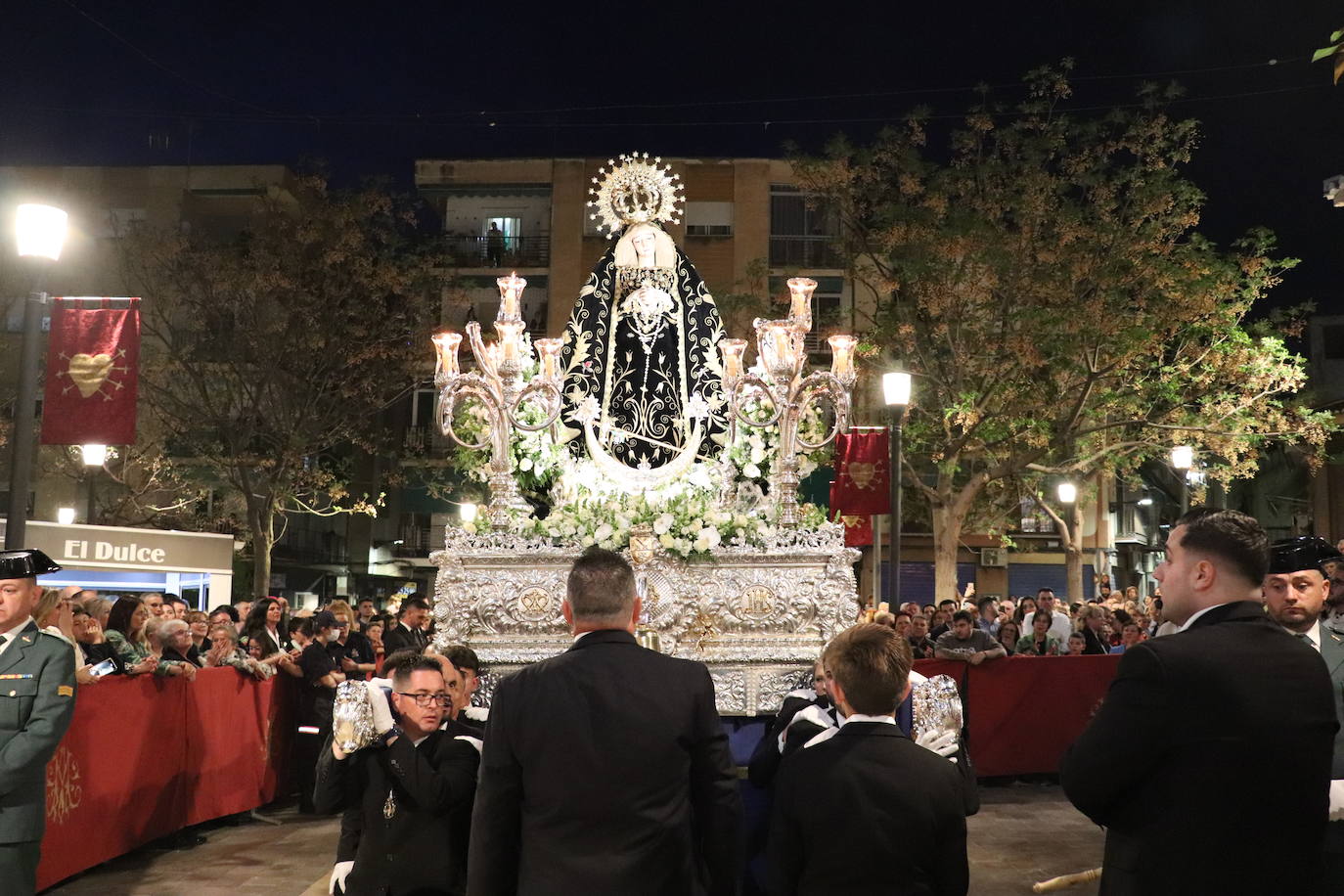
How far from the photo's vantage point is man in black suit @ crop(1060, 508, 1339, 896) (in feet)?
9.79

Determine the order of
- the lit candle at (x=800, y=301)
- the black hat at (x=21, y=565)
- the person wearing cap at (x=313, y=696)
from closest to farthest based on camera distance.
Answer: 1. the black hat at (x=21, y=565)
2. the lit candle at (x=800, y=301)
3. the person wearing cap at (x=313, y=696)

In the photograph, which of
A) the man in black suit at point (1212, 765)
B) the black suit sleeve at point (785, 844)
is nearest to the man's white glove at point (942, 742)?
the black suit sleeve at point (785, 844)

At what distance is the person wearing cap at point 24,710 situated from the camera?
15.8 ft

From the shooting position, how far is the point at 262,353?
23.7 meters

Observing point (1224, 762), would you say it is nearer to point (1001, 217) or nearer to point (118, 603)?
point (118, 603)

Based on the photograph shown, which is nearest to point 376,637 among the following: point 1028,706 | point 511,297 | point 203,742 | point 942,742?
point 203,742

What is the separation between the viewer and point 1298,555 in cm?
447

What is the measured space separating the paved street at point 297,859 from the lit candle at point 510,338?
3.43m

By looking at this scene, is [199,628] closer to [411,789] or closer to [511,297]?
[511,297]

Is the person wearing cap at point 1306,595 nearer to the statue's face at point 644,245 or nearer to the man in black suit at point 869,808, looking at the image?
the man in black suit at point 869,808

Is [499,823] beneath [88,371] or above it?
beneath

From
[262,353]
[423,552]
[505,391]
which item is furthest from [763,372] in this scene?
[423,552]

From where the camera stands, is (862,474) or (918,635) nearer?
(918,635)

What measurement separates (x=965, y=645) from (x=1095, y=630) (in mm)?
2295
